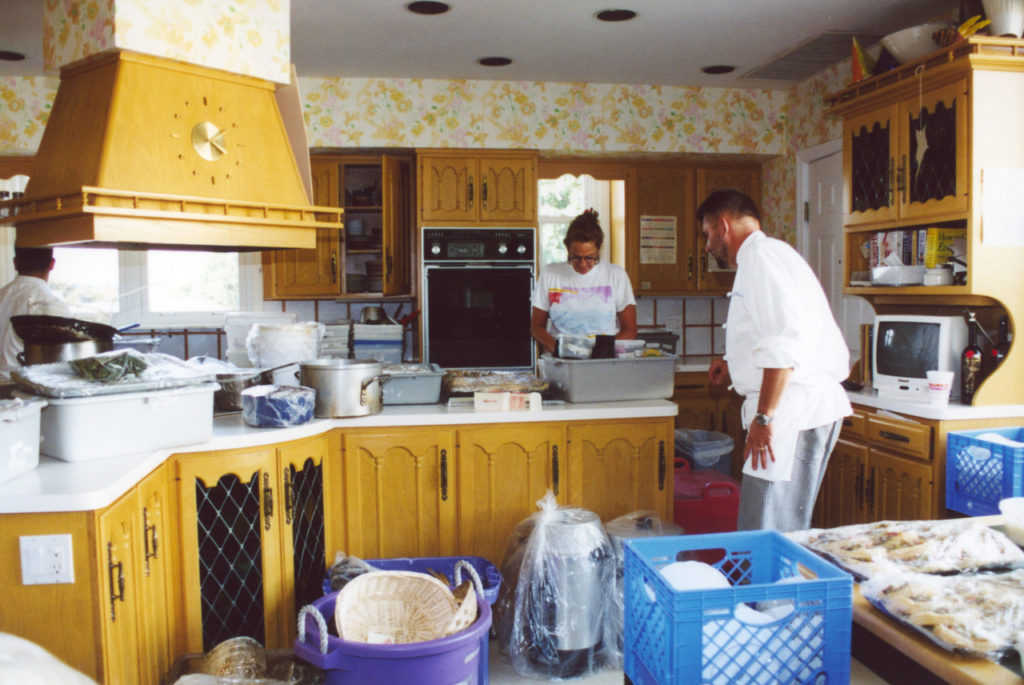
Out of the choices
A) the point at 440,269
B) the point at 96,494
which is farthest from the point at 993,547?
the point at 440,269

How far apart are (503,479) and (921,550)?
1853 millimetres

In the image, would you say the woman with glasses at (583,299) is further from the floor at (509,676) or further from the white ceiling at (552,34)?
the floor at (509,676)

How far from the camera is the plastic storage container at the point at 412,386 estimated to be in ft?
9.94

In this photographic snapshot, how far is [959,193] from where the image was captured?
3133 mm

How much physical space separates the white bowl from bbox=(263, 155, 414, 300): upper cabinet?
2848 millimetres

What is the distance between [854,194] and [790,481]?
6.52 feet

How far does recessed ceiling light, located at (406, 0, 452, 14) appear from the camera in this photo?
11.7ft

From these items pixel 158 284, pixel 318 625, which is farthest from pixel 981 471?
pixel 158 284

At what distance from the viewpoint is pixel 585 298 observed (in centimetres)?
409

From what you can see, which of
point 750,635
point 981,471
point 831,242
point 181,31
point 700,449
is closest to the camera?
point 750,635

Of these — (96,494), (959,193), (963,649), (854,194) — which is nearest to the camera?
(963,649)

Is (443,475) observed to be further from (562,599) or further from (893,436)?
(893,436)

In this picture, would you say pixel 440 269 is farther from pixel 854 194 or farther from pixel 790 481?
pixel 790 481

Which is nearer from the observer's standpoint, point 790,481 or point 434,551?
point 790,481
